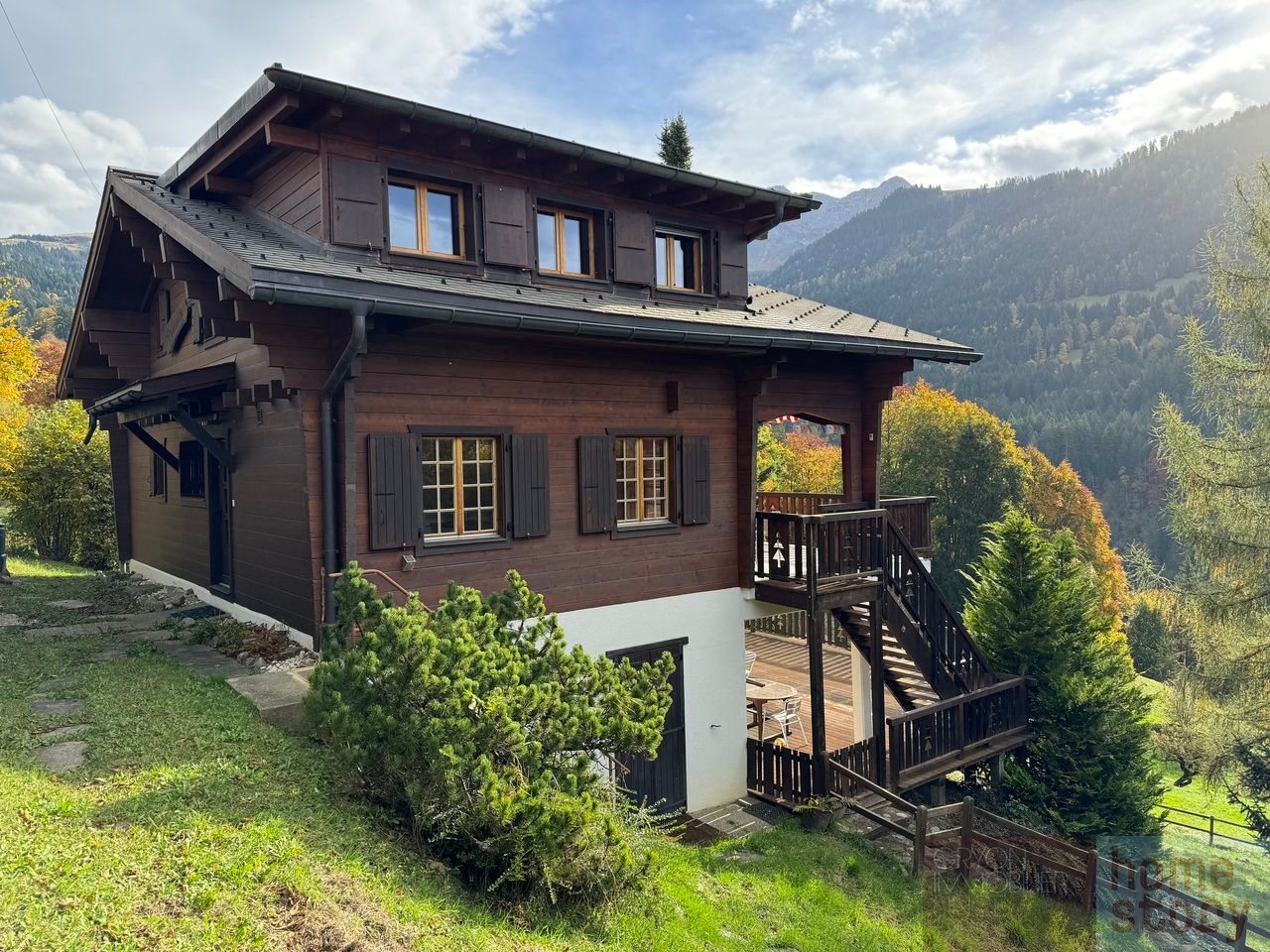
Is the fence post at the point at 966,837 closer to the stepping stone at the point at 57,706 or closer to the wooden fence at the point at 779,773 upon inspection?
the wooden fence at the point at 779,773

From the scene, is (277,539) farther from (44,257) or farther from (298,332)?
(44,257)

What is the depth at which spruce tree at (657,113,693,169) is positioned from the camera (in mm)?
12477

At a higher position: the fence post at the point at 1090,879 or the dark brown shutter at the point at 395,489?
the dark brown shutter at the point at 395,489

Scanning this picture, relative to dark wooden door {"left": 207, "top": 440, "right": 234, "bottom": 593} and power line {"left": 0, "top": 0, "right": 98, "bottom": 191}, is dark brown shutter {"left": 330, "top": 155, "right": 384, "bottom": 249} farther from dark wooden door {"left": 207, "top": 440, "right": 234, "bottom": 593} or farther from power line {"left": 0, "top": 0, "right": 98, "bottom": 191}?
power line {"left": 0, "top": 0, "right": 98, "bottom": 191}

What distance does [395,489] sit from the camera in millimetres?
7457

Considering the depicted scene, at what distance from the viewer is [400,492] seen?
24.6 feet

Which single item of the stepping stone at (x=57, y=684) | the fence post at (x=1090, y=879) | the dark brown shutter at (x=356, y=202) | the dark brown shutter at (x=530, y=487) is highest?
the dark brown shutter at (x=356, y=202)

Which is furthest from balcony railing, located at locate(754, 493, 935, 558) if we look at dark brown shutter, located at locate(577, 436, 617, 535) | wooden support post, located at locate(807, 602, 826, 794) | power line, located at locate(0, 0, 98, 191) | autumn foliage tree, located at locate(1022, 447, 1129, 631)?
autumn foliage tree, located at locate(1022, 447, 1129, 631)

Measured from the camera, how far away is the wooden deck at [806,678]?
1419cm

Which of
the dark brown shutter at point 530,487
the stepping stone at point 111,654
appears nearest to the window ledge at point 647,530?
the dark brown shutter at point 530,487

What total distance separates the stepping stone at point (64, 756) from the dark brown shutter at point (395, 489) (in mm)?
2671

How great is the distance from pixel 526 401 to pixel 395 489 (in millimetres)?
1740

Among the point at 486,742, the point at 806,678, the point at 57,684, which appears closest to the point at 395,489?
the point at 486,742

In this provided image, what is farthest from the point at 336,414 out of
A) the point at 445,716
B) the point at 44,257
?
the point at 44,257
